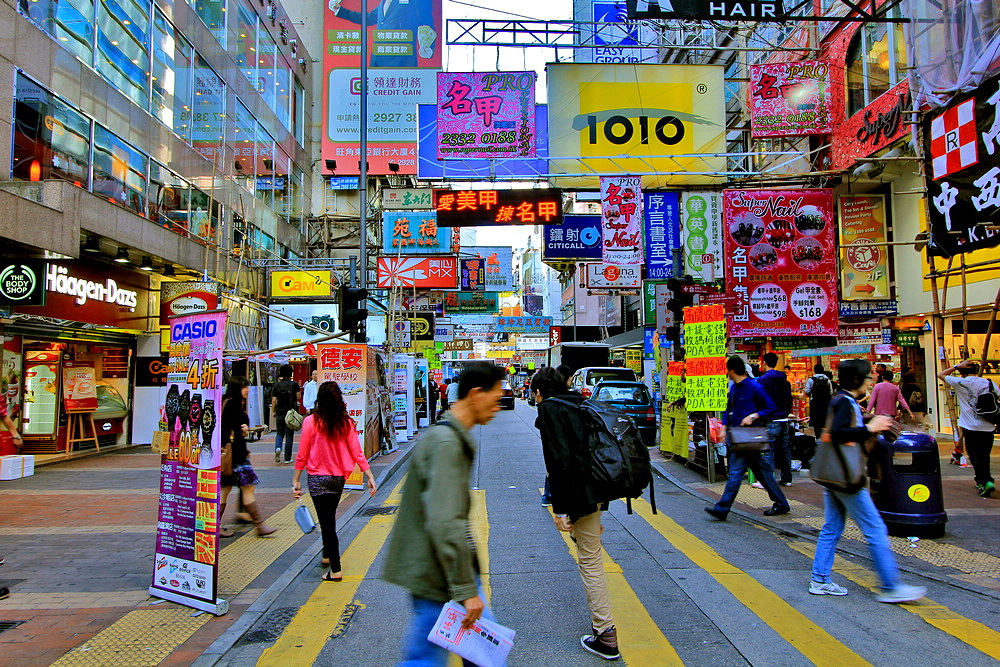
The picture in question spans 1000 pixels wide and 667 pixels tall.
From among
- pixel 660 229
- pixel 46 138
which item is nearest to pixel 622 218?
pixel 660 229

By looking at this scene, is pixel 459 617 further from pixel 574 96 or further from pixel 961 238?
pixel 574 96

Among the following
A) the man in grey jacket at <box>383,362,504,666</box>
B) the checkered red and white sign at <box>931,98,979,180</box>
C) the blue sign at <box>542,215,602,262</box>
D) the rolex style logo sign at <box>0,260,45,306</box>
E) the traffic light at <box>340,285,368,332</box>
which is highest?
the blue sign at <box>542,215,602,262</box>

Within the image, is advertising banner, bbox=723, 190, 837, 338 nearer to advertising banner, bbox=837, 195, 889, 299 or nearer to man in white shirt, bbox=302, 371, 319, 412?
advertising banner, bbox=837, 195, 889, 299

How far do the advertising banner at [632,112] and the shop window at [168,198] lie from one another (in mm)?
9384

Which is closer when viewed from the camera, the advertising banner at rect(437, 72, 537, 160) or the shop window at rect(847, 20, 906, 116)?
the shop window at rect(847, 20, 906, 116)

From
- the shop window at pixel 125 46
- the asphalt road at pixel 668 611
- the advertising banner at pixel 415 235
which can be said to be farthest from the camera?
the advertising banner at pixel 415 235

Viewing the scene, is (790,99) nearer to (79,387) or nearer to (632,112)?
(632,112)

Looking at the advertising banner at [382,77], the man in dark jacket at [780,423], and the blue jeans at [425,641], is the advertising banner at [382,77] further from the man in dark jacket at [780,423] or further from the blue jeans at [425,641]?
the blue jeans at [425,641]

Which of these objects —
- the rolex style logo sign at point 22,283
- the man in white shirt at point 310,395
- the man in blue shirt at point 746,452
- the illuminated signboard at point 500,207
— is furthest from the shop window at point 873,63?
the rolex style logo sign at point 22,283

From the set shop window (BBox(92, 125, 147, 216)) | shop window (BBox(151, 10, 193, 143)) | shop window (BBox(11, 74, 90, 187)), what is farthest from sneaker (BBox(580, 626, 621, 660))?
shop window (BBox(151, 10, 193, 143))

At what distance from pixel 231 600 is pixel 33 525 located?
14.0 ft

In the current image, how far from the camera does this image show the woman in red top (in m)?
5.62

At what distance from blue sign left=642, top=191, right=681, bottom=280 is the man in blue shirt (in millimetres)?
7650

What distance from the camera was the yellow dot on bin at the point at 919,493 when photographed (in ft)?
20.8
